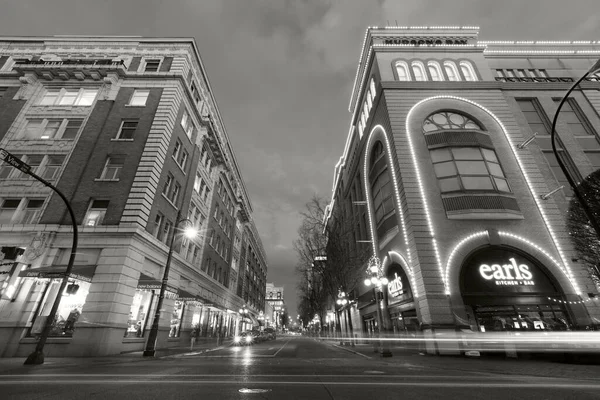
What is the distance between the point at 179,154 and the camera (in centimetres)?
2741

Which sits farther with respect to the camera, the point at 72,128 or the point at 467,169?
the point at 72,128

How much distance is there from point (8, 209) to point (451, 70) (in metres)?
39.5

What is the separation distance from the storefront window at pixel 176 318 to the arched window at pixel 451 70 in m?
33.9

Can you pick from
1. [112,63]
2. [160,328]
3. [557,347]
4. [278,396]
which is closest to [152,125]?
[112,63]

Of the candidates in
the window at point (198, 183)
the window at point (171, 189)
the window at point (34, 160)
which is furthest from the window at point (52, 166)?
the window at point (198, 183)

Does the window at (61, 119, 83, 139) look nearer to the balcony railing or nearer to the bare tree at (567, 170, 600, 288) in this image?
the bare tree at (567, 170, 600, 288)

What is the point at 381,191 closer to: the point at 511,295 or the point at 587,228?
the point at 511,295

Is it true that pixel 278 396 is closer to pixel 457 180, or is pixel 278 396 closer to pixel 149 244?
pixel 149 244

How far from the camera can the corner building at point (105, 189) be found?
17.6m

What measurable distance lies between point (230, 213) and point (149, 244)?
28.7 metres

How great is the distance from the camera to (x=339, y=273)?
3042 centimetres

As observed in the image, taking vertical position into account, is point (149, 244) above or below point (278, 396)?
above

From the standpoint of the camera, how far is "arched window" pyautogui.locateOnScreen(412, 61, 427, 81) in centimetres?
2725

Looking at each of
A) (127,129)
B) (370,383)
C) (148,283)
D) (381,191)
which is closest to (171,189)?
(127,129)
